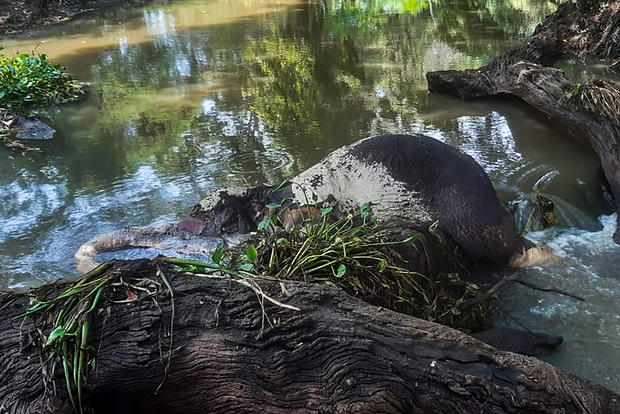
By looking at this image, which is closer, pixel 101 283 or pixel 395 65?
pixel 101 283

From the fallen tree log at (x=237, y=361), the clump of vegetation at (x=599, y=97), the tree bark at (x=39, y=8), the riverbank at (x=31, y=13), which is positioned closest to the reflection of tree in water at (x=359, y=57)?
the clump of vegetation at (x=599, y=97)

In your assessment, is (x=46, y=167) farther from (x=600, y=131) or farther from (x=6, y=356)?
(x=600, y=131)

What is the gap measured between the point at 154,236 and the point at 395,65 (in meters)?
7.39

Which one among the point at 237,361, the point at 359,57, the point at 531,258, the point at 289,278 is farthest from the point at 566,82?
the point at 237,361

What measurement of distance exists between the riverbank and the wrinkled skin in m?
13.8

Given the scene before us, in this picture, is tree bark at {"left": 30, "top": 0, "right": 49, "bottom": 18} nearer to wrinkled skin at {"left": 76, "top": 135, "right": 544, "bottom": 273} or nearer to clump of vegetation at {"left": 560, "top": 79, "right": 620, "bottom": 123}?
wrinkled skin at {"left": 76, "top": 135, "right": 544, "bottom": 273}

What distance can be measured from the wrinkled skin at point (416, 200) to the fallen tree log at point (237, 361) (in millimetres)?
1716

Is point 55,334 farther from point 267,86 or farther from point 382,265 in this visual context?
point 267,86

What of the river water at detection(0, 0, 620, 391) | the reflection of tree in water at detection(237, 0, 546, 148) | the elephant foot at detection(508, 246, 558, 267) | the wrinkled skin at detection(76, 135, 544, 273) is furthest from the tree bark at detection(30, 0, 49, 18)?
the elephant foot at detection(508, 246, 558, 267)

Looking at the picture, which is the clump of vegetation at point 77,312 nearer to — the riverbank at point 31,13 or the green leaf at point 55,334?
the green leaf at point 55,334

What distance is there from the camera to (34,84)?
980 cm

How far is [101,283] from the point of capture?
86.4 inches

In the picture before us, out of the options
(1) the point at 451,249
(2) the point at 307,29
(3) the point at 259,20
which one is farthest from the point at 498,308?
(3) the point at 259,20

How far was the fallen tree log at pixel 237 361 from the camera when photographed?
2104 millimetres
